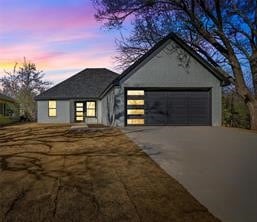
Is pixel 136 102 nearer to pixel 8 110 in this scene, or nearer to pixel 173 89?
pixel 173 89

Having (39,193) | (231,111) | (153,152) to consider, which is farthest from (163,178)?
(231,111)

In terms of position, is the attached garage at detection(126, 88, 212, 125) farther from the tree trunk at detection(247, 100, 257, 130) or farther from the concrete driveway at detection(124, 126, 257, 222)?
the concrete driveway at detection(124, 126, 257, 222)

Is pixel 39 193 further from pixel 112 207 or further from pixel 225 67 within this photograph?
pixel 225 67

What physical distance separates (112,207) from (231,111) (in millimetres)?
21165

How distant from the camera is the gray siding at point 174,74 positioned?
21.8 m

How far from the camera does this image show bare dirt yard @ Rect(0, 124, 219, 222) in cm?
496

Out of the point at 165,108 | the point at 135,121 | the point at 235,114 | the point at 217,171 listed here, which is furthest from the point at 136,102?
the point at 217,171

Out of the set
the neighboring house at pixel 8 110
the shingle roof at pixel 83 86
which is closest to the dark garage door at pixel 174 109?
the shingle roof at pixel 83 86

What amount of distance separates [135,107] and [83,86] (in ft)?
42.6

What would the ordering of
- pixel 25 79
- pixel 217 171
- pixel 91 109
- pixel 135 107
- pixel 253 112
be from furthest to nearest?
1. pixel 25 79
2. pixel 91 109
3. pixel 135 107
4. pixel 253 112
5. pixel 217 171

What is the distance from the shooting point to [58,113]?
32625 millimetres

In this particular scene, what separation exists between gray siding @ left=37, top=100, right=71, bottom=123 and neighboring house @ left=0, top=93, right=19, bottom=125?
151 inches

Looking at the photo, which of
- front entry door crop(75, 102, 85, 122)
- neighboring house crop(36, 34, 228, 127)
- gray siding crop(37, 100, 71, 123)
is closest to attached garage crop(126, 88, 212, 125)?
neighboring house crop(36, 34, 228, 127)

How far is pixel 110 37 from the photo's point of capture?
27.3 meters
